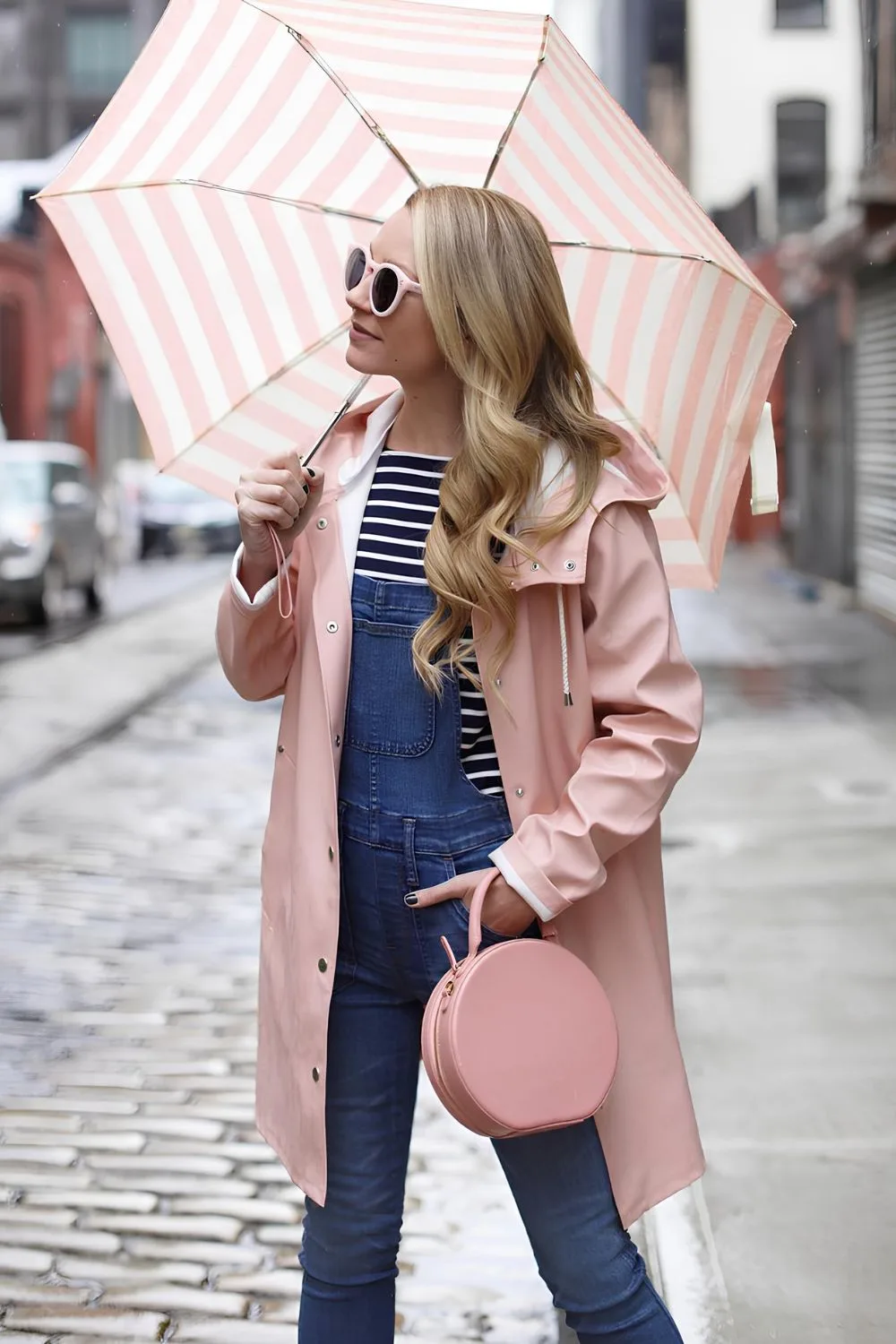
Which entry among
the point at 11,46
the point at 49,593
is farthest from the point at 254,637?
the point at 11,46

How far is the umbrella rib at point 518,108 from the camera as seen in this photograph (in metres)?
2.49

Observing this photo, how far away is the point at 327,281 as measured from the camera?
2684 millimetres

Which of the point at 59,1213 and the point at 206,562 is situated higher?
the point at 59,1213

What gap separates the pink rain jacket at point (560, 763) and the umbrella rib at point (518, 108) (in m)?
0.47

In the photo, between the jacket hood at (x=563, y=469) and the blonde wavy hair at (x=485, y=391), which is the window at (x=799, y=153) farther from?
the blonde wavy hair at (x=485, y=391)

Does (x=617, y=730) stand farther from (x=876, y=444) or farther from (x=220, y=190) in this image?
(x=876, y=444)

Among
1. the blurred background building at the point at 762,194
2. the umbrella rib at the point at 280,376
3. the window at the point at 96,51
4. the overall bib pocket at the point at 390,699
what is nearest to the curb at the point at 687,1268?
the overall bib pocket at the point at 390,699

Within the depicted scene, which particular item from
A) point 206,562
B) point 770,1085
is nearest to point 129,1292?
point 770,1085

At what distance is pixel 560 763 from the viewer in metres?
2.18

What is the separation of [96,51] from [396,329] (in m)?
32.5

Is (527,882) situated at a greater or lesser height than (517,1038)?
greater

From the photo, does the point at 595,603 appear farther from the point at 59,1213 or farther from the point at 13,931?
the point at 13,931

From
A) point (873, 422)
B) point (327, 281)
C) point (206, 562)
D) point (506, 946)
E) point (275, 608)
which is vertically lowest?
point (206, 562)

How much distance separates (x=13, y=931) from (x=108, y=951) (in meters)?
0.48
